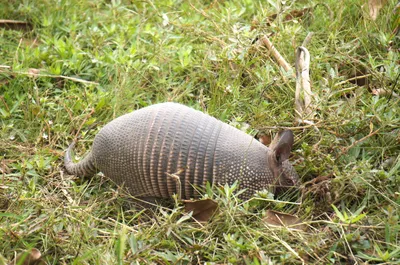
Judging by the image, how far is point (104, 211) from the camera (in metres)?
4.04

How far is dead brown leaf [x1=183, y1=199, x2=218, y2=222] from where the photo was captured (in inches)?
145

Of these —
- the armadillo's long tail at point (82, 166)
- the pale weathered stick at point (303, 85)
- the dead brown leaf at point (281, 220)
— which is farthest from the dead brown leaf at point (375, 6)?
the armadillo's long tail at point (82, 166)

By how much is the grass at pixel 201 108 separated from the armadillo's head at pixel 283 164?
103 mm

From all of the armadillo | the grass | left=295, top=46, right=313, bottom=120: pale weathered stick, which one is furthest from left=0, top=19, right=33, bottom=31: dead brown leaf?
left=295, top=46, right=313, bottom=120: pale weathered stick

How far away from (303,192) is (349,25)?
196 centimetres

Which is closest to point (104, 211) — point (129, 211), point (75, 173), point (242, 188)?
point (129, 211)

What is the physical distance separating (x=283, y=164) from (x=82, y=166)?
1.43 metres

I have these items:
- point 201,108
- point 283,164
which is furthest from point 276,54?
point 283,164

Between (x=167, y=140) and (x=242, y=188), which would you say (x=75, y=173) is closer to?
(x=167, y=140)

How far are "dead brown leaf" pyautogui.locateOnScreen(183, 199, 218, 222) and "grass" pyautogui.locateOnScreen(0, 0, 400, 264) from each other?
0.19 ft

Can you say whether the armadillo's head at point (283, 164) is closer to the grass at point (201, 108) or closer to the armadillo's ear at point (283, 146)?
the armadillo's ear at point (283, 146)

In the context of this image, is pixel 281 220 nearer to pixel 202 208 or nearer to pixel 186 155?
pixel 202 208

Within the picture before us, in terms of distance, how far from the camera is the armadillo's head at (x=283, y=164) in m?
3.83

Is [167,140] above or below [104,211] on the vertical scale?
above
